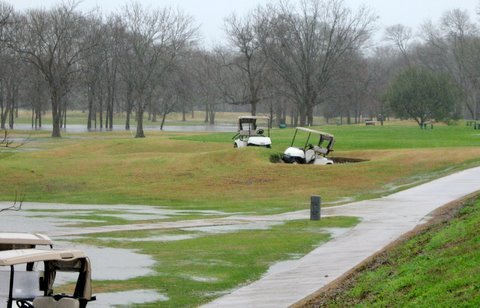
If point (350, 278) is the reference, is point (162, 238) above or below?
below

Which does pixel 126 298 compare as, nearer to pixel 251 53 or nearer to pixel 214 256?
pixel 214 256

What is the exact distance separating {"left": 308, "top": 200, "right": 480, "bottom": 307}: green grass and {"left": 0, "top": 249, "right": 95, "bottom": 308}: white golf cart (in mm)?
4249

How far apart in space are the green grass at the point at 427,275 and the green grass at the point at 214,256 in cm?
297

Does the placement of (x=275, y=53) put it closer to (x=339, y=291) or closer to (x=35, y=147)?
(x=35, y=147)

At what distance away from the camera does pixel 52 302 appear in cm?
1145

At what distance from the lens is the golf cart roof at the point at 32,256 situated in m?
11.3

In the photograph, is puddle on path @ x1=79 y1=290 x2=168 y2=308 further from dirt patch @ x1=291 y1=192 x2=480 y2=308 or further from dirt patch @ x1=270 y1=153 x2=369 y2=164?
dirt patch @ x1=270 y1=153 x2=369 y2=164

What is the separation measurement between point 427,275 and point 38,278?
5.97 meters

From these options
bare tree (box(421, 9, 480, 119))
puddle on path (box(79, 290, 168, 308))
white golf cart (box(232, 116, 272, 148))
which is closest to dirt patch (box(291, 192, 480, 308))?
puddle on path (box(79, 290, 168, 308))

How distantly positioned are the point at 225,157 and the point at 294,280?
34464mm

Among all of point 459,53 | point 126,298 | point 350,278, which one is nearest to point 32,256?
point 126,298

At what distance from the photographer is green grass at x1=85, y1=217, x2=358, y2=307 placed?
18219mm

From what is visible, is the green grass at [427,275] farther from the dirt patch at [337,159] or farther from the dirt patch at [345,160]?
the dirt patch at [345,160]

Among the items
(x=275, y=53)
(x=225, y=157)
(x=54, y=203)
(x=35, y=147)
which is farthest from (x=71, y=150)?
(x=275, y=53)
